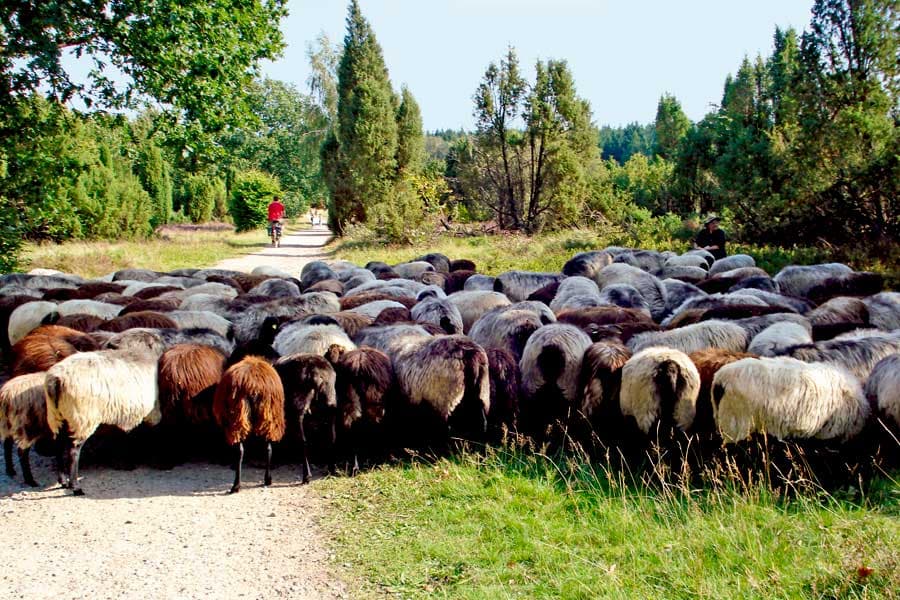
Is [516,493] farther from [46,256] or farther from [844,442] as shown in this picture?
[46,256]

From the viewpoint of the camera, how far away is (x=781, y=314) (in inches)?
309

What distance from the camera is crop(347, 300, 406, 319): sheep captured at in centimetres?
950

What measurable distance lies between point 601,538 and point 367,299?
654 centimetres

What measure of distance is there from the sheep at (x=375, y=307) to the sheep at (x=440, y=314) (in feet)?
0.99

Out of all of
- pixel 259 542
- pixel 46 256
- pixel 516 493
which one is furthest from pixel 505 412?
pixel 46 256

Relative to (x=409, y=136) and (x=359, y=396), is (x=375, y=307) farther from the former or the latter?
(x=409, y=136)

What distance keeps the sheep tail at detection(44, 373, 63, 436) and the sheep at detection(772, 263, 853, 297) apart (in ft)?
34.4

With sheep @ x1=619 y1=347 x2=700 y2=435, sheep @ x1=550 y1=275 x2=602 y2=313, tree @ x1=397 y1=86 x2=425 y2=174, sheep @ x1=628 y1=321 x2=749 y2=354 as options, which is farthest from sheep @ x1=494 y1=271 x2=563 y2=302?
tree @ x1=397 y1=86 x2=425 y2=174

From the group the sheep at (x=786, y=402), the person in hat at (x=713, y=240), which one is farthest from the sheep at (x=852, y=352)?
the person in hat at (x=713, y=240)

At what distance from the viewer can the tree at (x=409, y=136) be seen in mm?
32094

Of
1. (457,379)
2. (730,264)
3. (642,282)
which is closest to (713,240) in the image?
(730,264)

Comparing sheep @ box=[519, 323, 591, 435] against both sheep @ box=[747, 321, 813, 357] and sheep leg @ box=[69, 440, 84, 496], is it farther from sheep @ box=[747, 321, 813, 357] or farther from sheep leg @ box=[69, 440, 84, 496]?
sheep leg @ box=[69, 440, 84, 496]

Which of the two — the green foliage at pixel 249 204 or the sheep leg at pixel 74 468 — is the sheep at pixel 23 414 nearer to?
the sheep leg at pixel 74 468

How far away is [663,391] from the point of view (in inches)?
220
